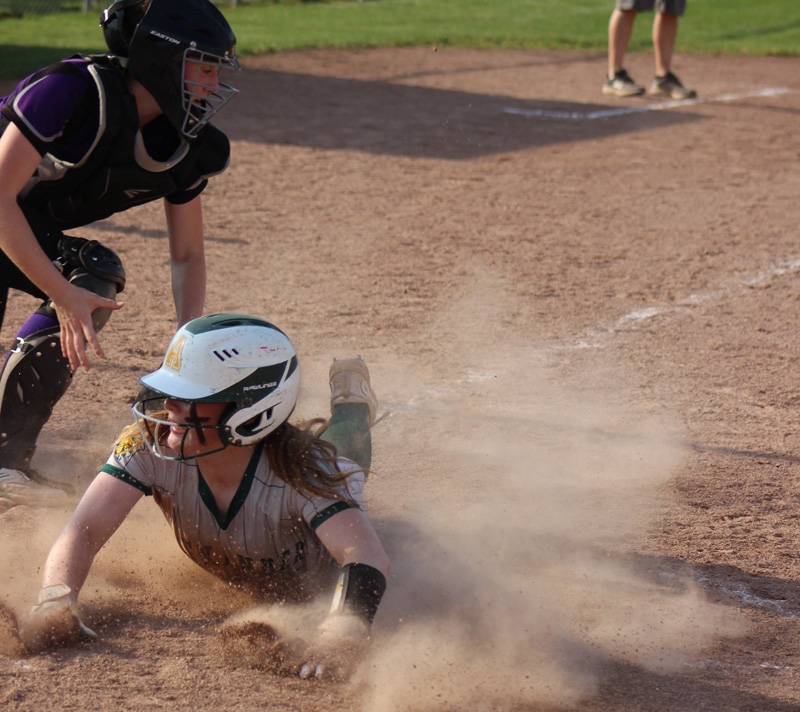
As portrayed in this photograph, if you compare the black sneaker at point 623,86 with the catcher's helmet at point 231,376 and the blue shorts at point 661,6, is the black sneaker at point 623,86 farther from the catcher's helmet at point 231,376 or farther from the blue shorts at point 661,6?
the catcher's helmet at point 231,376

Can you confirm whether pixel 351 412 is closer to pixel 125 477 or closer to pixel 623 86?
pixel 125 477

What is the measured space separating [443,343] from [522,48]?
10.2 metres

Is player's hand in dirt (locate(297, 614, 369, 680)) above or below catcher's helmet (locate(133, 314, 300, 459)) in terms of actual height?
below

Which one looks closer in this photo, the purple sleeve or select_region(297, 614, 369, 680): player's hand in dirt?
select_region(297, 614, 369, 680): player's hand in dirt

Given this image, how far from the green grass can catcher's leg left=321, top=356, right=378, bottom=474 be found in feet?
30.3

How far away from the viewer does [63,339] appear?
4.06 metres

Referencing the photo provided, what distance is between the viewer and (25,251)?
3.96 metres

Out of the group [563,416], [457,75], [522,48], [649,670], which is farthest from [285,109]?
[649,670]

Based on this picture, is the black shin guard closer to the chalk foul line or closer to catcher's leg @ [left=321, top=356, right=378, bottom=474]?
catcher's leg @ [left=321, top=356, right=378, bottom=474]

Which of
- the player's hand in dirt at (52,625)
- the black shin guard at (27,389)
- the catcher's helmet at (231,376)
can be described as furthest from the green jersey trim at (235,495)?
the black shin guard at (27,389)

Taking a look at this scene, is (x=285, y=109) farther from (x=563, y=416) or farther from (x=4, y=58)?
(x=563, y=416)

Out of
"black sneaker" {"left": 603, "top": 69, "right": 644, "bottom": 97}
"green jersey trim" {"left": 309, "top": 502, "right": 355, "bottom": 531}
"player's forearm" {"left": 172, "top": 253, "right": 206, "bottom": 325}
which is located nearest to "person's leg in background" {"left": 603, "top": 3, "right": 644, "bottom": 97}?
"black sneaker" {"left": 603, "top": 69, "right": 644, "bottom": 97}

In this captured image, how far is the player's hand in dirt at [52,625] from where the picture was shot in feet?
11.6

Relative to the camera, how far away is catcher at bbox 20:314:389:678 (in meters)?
3.54
